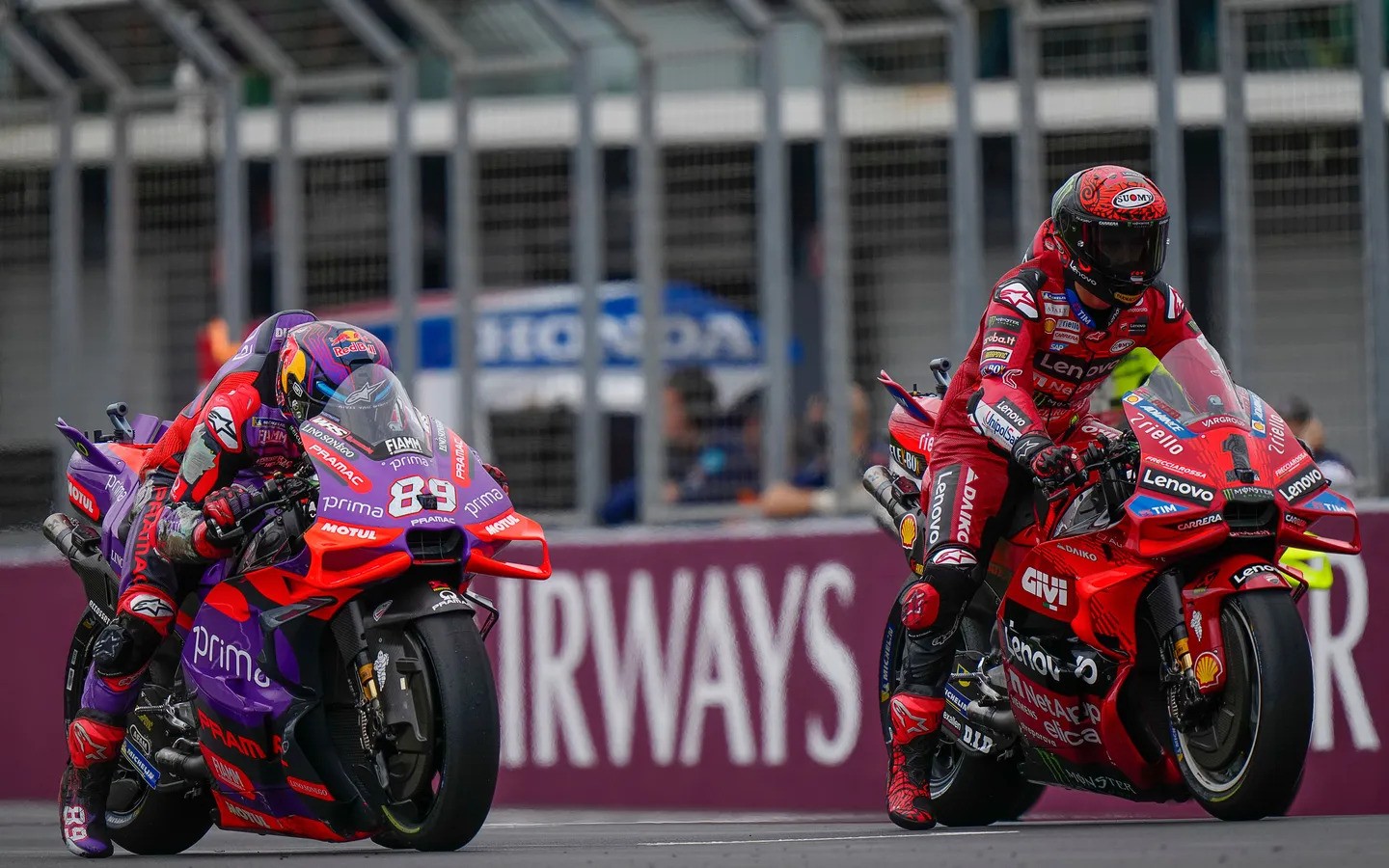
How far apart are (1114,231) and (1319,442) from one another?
3.25 meters

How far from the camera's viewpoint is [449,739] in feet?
21.8

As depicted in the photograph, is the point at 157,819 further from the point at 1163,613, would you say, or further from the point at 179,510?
the point at 1163,613

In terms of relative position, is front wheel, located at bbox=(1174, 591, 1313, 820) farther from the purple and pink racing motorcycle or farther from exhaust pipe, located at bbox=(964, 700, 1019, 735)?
the purple and pink racing motorcycle

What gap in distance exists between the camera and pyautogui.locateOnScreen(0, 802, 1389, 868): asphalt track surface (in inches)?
236

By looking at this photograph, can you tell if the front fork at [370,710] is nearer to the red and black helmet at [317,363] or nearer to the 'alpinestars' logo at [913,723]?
the red and black helmet at [317,363]

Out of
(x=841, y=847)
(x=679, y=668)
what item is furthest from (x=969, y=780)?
(x=679, y=668)

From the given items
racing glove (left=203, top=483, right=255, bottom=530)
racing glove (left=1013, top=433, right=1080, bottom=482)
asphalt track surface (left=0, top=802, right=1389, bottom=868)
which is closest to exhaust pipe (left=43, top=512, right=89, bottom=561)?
asphalt track surface (left=0, top=802, right=1389, bottom=868)

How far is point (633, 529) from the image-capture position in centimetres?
1141

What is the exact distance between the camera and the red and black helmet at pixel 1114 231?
7391 millimetres

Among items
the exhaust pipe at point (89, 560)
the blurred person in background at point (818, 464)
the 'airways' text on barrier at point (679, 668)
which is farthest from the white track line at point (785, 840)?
the blurred person in background at point (818, 464)

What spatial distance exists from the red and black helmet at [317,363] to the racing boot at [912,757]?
1936mm

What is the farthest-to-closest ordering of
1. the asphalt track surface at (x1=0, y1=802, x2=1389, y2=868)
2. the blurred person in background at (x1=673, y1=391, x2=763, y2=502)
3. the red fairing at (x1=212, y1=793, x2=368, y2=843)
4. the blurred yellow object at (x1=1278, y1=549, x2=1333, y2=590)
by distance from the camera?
1. the blurred person in background at (x1=673, y1=391, x2=763, y2=502)
2. the blurred yellow object at (x1=1278, y1=549, x2=1333, y2=590)
3. the red fairing at (x1=212, y1=793, x2=368, y2=843)
4. the asphalt track surface at (x1=0, y1=802, x2=1389, y2=868)

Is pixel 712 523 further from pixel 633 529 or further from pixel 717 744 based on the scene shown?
pixel 717 744

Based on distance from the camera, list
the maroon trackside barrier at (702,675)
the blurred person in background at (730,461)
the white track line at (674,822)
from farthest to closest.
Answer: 1. the blurred person in background at (730,461)
2. the maroon trackside barrier at (702,675)
3. the white track line at (674,822)
